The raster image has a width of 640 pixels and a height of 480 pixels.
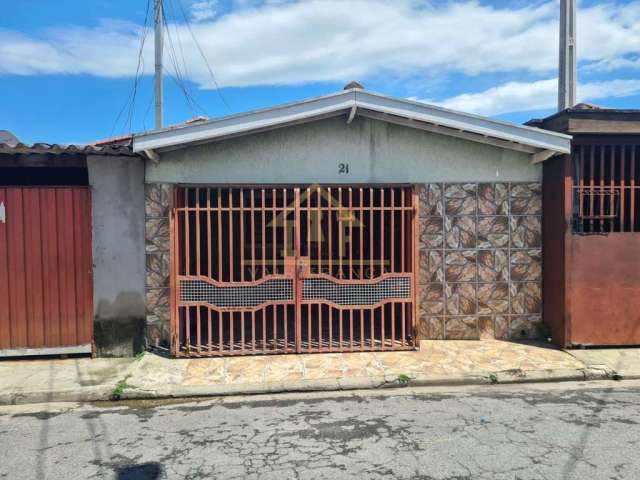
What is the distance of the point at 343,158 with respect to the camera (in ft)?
22.1

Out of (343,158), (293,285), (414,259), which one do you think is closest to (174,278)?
(293,285)

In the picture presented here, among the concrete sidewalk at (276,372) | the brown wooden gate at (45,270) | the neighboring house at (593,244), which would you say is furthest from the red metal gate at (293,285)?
the neighboring house at (593,244)

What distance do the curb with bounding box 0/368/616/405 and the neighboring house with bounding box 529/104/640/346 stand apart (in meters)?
1.02

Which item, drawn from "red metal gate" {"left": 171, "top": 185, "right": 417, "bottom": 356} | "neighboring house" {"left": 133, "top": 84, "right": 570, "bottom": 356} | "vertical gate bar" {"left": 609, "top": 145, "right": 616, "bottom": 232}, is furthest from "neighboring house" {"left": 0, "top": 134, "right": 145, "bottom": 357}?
"vertical gate bar" {"left": 609, "top": 145, "right": 616, "bottom": 232}

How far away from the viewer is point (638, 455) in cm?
368

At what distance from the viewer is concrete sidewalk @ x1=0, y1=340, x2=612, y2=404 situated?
210 inches

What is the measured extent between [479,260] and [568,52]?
4.09 meters

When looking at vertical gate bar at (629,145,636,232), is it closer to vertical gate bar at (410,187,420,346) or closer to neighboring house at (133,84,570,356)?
neighboring house at (133,84,570,356)

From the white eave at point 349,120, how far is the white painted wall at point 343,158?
0.71 feet

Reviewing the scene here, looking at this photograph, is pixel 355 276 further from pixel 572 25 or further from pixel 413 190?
pixel 572 25

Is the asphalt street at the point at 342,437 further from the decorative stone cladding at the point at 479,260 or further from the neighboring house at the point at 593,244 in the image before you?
the decorative stone cladding at the point at 479,260

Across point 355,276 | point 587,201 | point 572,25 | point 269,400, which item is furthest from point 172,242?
point 572,25

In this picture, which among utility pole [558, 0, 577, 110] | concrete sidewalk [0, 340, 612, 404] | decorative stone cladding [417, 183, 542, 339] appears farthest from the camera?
utility pole [558, 0, 577, 110]

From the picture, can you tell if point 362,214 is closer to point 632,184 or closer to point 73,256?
point 632,184
